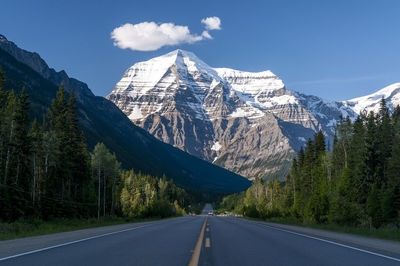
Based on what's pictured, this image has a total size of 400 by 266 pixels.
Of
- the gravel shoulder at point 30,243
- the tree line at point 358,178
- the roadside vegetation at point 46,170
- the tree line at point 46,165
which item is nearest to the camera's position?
the gravel shoulder at point 30,243

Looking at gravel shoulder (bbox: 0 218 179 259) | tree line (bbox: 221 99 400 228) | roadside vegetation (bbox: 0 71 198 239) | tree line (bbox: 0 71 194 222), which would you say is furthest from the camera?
tree line (bbox: 221 99 400 228)

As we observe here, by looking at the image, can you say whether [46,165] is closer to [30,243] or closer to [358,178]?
[30,243]

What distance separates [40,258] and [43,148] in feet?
128

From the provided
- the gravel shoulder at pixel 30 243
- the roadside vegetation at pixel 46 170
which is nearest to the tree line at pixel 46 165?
the roadside vegetation at pixel 46 170

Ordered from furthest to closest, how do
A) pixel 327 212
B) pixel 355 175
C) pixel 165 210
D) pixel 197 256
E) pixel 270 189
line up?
pixel 270 189 < pixel 165 210 < pixel 327 212 < pixel 355 175 < pixel 197 256

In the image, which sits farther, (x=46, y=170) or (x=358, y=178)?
(x=358, y=178)

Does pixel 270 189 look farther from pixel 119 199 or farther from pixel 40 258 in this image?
pixel 40 258

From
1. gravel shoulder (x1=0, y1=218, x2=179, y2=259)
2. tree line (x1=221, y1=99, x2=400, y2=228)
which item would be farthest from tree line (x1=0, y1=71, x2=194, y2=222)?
tree line (x1=221, y1=99, x2=400, y2=228)

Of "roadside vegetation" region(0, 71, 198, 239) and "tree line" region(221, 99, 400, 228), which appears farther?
"tree line" region(221, 99, 400, 228)

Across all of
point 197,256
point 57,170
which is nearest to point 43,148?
point 57,170

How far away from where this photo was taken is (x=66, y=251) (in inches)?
479

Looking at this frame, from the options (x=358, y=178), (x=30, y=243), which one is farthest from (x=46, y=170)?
(x=358, y=178)

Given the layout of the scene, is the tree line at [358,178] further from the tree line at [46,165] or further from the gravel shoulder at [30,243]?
the tree line at [46,165]

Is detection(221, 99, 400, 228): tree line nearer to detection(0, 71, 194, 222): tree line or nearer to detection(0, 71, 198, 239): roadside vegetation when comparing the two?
detection(0, 71, 198, 239): roadside vegetation
